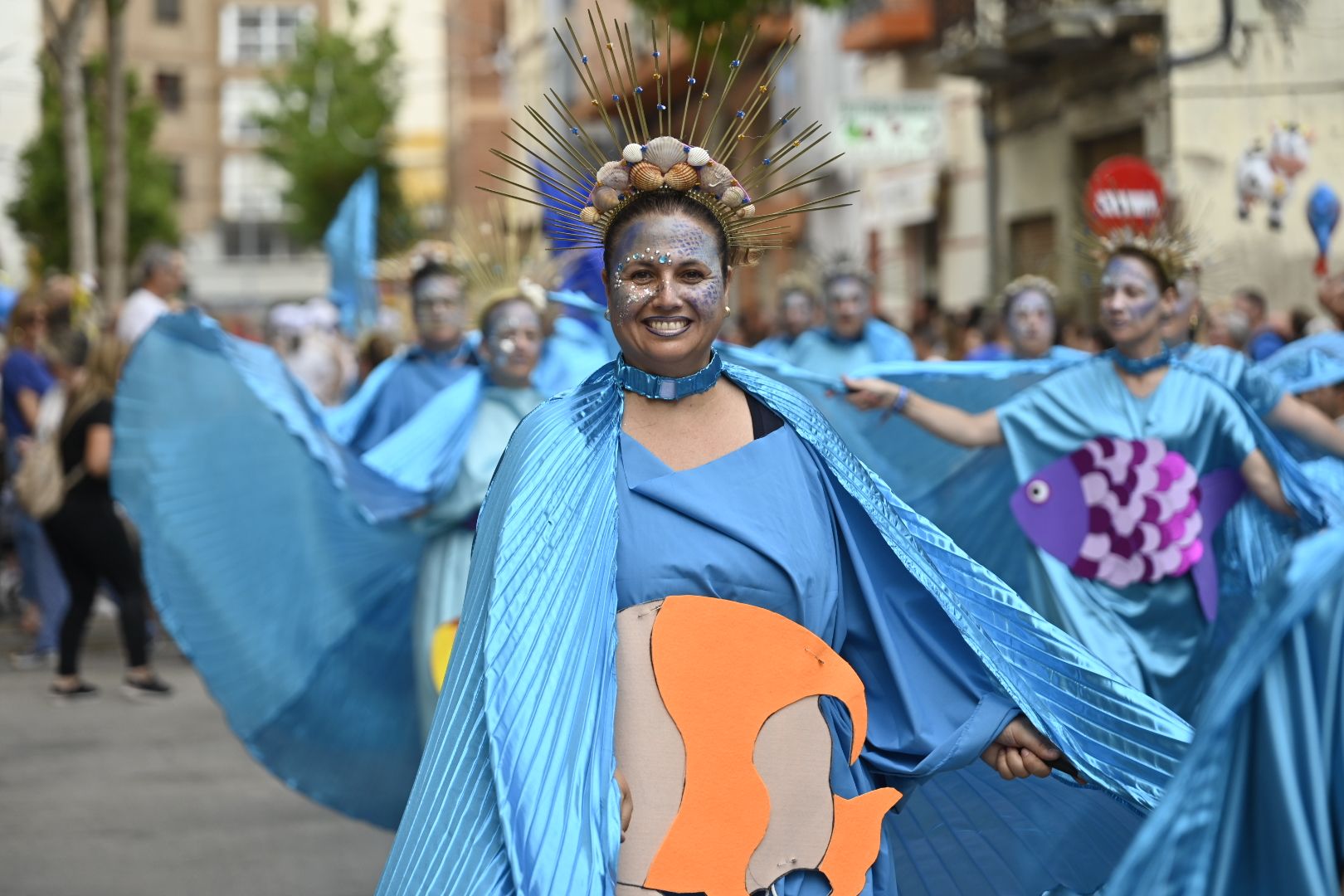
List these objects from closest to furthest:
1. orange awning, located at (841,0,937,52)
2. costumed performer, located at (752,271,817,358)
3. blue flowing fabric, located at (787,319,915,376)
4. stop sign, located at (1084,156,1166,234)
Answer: stop sign, located at (1084,156,1166,234), blue flowing fabric, located at (787,319,915,376), costumed performer, located at (752,271,817,358), orange awning, located at (841,0,937,52)

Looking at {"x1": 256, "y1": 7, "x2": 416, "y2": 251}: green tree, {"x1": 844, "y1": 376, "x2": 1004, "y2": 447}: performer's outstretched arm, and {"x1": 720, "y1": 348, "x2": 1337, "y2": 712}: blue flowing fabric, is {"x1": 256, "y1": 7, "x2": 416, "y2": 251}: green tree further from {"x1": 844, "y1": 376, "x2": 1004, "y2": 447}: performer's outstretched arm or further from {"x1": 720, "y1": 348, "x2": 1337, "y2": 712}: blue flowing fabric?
{"x1": 844, "y1": 376, "x2": 1004, "y2": 447}: performer's outstretched arm

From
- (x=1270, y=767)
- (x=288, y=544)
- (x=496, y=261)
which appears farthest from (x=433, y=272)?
(x=1270, y=767)

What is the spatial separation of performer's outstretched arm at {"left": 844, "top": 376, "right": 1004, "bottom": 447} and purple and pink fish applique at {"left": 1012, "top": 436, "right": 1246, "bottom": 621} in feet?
1.12

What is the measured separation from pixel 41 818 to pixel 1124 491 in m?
4.29

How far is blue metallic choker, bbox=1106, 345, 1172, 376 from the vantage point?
659cm

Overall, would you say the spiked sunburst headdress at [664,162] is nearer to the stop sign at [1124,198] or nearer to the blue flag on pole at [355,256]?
the stop sign at [1124,198]

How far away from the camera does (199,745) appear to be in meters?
9.17

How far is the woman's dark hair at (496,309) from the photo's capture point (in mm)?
6906

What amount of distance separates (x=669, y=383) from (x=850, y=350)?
26.1ft

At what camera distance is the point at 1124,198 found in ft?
26.5

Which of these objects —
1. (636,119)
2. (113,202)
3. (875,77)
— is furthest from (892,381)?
(875,77)

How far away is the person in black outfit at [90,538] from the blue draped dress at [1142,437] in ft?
17.9

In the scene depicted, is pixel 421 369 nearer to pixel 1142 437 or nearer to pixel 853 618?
pixel 1142 437

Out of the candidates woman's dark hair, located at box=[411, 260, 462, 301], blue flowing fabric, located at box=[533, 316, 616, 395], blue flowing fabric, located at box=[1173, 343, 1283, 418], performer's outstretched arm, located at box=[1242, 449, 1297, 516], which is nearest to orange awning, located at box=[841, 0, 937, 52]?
blue flowing fabric, located at box=[533, 316, 616, 395]
